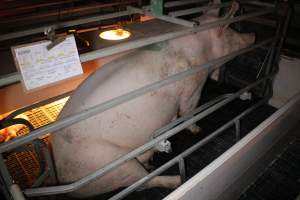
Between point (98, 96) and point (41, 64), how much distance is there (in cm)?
71

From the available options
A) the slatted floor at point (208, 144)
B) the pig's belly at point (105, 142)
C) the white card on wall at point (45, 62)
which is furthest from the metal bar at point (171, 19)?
the slatted floor at point (208, 144)

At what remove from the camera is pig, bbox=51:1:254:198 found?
170 centimetres

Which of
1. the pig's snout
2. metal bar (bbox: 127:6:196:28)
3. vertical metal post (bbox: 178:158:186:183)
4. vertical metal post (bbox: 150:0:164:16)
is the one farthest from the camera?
the pig's snout

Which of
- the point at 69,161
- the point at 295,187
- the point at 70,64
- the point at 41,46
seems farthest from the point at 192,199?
the point at 295,187

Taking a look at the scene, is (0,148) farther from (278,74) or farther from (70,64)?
(278,74)

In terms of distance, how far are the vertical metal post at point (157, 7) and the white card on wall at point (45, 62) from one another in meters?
0.76

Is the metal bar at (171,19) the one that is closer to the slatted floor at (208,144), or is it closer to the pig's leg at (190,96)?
the pig's leg at (190,96)

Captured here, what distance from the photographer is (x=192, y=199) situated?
1.46 meters

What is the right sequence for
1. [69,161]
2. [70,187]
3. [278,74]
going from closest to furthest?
1. [70,187]
2. [69,161]
3. [278,74]

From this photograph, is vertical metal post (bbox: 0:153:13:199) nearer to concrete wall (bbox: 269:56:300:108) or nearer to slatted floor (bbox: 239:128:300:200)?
slatted floor (bbox: 239:128:300:200)

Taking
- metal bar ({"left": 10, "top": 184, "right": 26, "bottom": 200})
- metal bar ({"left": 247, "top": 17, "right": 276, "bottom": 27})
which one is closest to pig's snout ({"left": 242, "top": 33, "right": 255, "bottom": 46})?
metal bar ({"left": 247, "top": 17, "right": 276, "bottom": 27})

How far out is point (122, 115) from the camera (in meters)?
1.80

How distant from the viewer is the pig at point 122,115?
170cm

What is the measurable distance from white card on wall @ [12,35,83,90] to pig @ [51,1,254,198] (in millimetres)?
620
